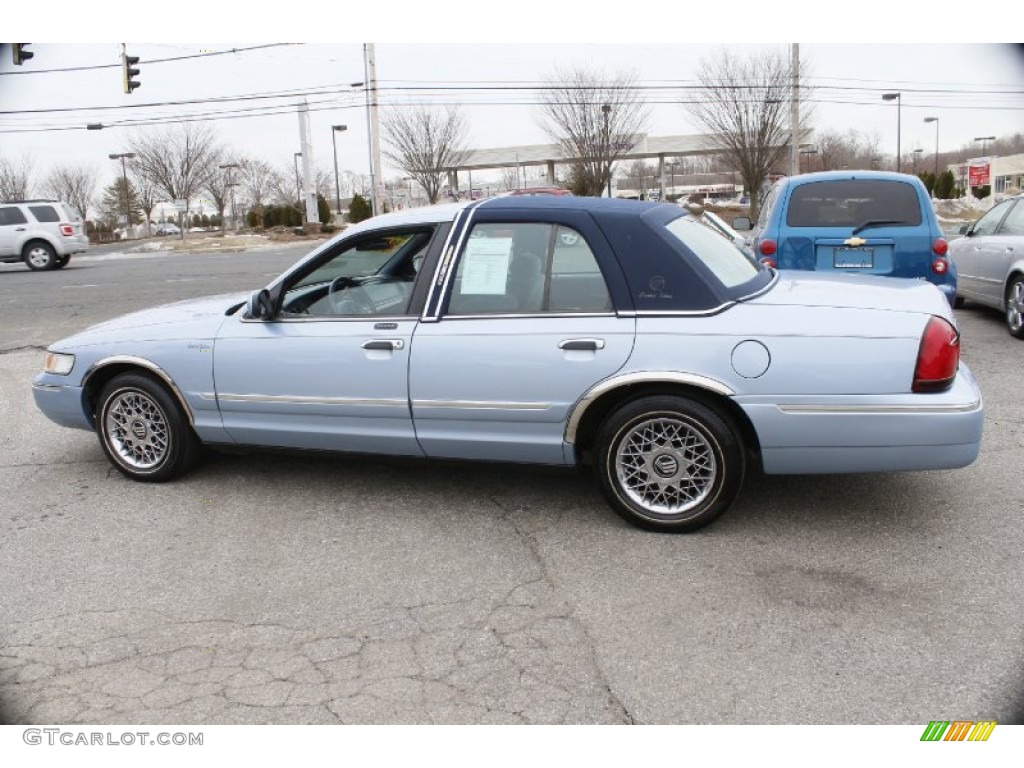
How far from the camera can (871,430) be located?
3955 millimetres

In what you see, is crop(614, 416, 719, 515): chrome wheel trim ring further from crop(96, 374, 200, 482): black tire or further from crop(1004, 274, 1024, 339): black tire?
crop(1004, 274, 1024, 339): black tire

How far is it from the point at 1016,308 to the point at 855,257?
2.64m

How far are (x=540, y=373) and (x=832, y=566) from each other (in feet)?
5.16

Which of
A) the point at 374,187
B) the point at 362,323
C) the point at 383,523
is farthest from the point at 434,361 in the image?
the point at 374,187

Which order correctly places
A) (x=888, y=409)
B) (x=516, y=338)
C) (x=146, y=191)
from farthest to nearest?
(x=146, y=191) → (x=516, y=338) → (x=888, y=409)

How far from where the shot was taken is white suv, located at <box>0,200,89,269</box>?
80.0 ft

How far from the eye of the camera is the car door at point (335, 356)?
4.59m

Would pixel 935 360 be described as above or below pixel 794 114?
below

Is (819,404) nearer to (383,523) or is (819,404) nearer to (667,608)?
(667,608)

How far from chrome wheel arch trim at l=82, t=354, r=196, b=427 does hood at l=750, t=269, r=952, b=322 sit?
318 cm

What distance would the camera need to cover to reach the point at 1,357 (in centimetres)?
990
